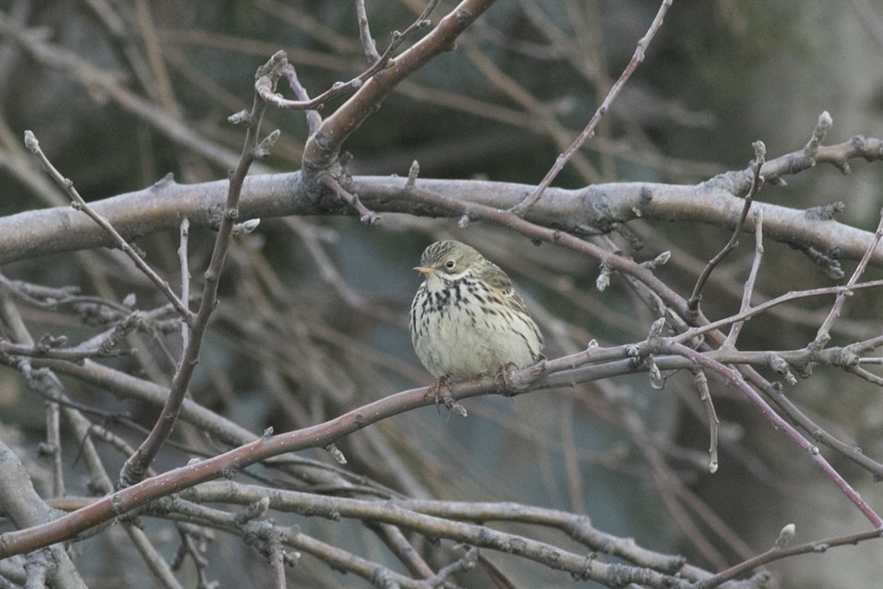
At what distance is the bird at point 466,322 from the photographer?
3.39 m

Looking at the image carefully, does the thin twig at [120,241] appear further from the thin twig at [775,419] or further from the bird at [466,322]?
the bird at [466,322]

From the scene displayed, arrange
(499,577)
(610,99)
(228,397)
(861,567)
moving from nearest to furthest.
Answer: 1. (610,99)
2. (499,577)
3. (228,397)
4. (861,567)

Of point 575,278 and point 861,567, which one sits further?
point 575,278

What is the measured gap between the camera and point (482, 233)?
228 inches

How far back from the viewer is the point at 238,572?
207 inches

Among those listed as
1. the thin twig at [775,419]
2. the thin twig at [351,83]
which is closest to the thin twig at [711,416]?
the thin twig at [775,419]

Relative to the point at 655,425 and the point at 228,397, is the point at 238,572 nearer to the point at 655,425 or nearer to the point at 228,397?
the point at 228,397

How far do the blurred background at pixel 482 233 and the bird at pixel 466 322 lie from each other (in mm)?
847

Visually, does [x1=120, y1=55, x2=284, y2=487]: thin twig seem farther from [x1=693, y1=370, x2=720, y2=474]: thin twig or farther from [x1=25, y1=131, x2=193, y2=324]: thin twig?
[x1=693, y1=370, x2=720, y2=474]: thin twig

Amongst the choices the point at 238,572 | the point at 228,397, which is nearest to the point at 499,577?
the point at 228,397

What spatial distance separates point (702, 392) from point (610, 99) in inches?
27.6

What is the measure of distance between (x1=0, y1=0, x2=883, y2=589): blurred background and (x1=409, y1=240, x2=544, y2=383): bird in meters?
0.85

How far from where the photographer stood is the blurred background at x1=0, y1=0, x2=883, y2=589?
4938mm

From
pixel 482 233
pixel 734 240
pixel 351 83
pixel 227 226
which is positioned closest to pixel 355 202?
pixel 351 83
